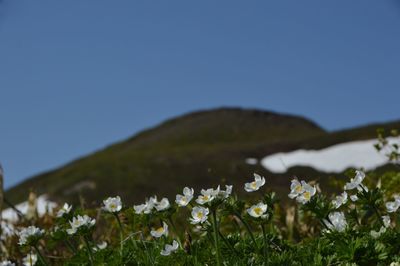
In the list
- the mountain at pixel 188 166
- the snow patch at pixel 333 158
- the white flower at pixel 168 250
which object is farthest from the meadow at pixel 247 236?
the snow patch at pixel 333 158

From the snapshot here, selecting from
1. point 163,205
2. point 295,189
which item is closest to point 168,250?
point 163,205

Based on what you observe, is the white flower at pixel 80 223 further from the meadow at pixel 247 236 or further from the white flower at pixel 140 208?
the white flower at pixel 140 208

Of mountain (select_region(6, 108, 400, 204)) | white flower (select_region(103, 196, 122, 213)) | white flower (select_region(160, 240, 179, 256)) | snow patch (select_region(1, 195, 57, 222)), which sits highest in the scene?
white flower (select_region(103, 196, 122, 213))

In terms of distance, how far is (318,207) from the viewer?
5109 mm

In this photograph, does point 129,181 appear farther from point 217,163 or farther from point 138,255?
point 138,255

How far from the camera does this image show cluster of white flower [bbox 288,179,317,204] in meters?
5.01

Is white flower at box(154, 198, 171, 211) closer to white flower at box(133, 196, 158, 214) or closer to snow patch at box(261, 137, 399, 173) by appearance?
white flower at box(133, 196, 158, 214)

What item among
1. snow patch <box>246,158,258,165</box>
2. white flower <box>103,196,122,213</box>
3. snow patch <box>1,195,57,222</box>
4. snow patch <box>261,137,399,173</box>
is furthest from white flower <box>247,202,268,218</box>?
snow patch <box>246,158,258,165</box>

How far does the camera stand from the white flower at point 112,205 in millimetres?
5609

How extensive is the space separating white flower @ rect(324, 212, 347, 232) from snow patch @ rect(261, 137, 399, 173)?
68.2 m

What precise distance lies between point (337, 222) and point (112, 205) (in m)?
1.80

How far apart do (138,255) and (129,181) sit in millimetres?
74049

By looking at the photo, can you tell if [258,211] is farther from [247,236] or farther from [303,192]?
[247,236]

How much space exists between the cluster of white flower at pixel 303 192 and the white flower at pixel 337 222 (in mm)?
282
